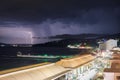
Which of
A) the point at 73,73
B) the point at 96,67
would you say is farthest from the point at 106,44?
the point at 73,73

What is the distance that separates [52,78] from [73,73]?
331 inches

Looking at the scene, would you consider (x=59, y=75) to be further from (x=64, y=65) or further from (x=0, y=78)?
(x=0, y=78)

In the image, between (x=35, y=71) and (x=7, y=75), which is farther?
(x=35, y=71)

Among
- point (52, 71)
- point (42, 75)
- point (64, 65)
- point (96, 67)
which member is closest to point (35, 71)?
point (42, 75)

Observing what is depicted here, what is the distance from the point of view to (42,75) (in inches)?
774

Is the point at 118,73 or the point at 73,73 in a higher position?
the point at 118,73

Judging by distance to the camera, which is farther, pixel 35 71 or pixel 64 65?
pixel 64 65

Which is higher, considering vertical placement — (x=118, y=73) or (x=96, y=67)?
(x=118, y=73)

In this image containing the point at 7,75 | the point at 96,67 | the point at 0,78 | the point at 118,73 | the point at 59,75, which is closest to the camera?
the point at 118,73

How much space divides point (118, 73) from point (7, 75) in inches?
279

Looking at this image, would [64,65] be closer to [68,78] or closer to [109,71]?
[68,78]

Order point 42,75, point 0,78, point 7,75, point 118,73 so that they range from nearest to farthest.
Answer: point 118,73 → point 0,78 → point 7,75 → point 42,75

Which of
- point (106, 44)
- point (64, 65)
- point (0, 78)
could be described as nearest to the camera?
point (0, 78)

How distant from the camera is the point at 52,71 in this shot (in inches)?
874
